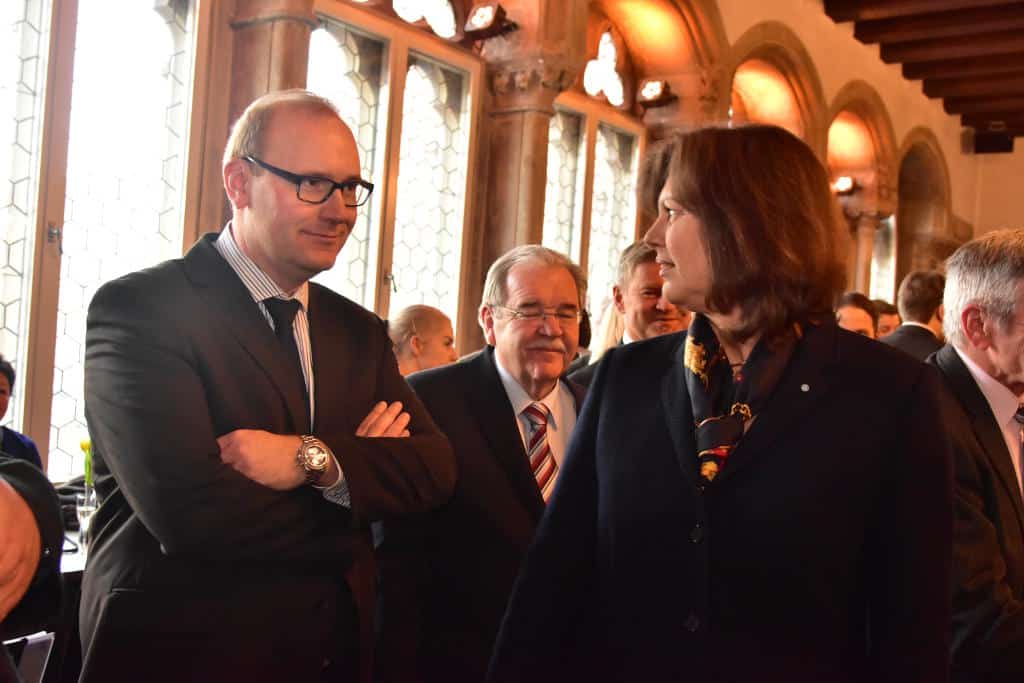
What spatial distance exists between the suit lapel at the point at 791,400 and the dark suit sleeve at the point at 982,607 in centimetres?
60

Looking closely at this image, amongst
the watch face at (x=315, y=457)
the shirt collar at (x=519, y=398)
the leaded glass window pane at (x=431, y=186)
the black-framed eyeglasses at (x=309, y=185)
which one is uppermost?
the leaded glass window pane at (x=431, y=186)

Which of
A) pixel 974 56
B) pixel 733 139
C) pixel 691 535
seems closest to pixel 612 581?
pixel 691 535

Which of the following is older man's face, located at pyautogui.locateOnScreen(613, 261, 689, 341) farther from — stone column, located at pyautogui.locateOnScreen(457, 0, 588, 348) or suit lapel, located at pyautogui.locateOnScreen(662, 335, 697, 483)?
stone column, located at pyautogui.locateOnScreen(457, 0, 588, 348)

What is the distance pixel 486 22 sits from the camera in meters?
6.11

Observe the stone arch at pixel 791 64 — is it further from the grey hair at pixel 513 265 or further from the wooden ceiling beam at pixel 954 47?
the grey hair at pixel 513 265

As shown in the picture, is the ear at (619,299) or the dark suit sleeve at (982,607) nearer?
the dark suit sleeve at (982,607)

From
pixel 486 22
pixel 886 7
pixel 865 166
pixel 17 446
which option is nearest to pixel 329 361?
pixel 17 446

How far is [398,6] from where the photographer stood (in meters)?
6.21

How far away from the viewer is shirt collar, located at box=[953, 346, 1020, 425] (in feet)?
6.79

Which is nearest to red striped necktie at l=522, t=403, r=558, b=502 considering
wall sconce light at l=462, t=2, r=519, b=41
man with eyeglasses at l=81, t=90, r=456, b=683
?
man with eyeglasses at l=81, t=90, r=456, b=683

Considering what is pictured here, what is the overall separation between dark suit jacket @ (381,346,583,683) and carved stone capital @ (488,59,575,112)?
4426mm

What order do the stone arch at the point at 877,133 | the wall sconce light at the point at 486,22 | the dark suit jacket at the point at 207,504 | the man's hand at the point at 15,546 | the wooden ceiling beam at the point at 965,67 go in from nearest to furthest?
1. the man's hand at the point at 15,546
2. the dark suit jacket at the point at 207,504
3. the wall sconce light at the point at 486,22
4. the stone arch at the point at 877,133
5. the wooden ceiling beam at the point at 965,67

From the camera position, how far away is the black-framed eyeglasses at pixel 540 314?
2459 millimetres

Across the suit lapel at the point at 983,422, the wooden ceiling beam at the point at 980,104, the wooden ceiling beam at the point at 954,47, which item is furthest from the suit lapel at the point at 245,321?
the wooden ceiling beam at the point at 980,104
